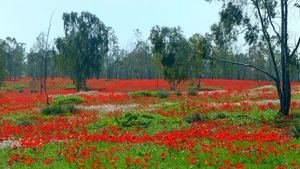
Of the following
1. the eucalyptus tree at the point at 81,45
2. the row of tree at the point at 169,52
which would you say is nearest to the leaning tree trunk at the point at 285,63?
the row of tree at the point at 169,52

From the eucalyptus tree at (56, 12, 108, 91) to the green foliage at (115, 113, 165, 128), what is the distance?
4799 centimetres

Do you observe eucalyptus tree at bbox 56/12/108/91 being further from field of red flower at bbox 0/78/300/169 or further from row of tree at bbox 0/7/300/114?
field of red flower at bbox 0/78/300/169

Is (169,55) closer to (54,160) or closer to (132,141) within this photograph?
(132,141)

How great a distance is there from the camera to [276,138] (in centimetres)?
1366

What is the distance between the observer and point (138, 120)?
19.8m

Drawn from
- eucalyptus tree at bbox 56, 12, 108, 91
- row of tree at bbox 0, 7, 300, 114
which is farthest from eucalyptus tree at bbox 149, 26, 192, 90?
eucalyptus tree at bbox 56, 12, 108, 91

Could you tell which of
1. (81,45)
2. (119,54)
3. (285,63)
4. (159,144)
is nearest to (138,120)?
(159,144)

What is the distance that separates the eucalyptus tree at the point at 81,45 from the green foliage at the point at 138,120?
47989mm

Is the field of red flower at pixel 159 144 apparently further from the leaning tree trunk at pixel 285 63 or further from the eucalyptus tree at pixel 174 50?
the eucalyptus tree at pixel 174 50

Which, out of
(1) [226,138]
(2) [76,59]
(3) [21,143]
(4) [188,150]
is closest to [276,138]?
(1) [226,138]

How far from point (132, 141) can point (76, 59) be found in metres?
54.5

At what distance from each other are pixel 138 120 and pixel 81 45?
4963 centimetres

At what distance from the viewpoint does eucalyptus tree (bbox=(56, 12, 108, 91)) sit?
6669 cm

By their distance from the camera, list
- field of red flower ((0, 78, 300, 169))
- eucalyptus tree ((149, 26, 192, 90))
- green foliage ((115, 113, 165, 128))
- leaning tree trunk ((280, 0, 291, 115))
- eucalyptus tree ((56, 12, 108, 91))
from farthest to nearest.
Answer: eucalyptus tree ((56, 12, 108, 91)) < eucalyptus tree ((149, 26, 192, 90)) < leaning tree trunk ((280, 0, 291, 115)) < green foliage ((115, 113, 165, 128)) < field of red flower ((0, 78, 300, 169))
